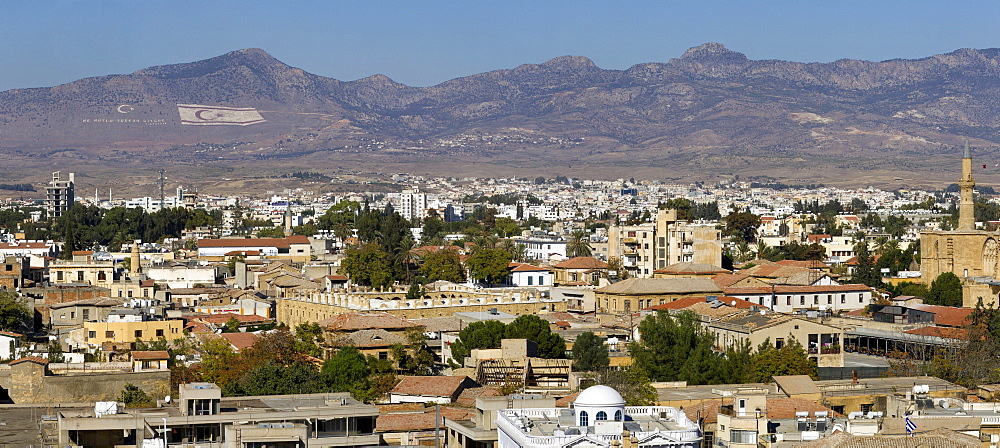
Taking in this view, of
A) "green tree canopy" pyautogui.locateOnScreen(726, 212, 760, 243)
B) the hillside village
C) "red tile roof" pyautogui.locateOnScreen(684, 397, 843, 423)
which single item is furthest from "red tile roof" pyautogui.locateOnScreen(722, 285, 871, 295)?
"green tree canopy" pyautogui.locateOnScreen(726, 212, 760, 243)

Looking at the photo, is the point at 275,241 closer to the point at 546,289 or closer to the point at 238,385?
the point at 546,289

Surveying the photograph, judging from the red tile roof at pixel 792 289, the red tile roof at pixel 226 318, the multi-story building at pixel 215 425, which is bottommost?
the red tile roof at pixel 226 318

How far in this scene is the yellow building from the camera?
175 feet

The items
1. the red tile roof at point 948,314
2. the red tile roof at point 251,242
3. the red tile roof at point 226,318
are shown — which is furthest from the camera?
the red tile roof at point 251,242

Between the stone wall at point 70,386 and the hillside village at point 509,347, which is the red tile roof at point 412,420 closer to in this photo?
the hillside village at point 509,347

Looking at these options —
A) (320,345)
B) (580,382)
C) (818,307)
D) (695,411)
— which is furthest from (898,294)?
(695,411)

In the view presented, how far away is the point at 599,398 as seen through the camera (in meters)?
23.6

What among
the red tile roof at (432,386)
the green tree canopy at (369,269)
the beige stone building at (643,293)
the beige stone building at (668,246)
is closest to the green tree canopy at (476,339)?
the red tile roof at (432,386)

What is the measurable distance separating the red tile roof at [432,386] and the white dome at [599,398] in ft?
37.2

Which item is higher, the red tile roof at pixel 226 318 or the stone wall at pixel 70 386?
the stone wall at pixel 70 386

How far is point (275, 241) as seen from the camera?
11350cm

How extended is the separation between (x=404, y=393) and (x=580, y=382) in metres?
4.15

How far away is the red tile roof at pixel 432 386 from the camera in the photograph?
3525 cm

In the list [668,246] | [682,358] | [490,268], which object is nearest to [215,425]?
[682,358]
